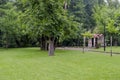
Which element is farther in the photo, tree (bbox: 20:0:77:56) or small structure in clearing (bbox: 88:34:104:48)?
small structure in clearing (bbox: 88:34:104:48)

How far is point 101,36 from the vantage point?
132 feet

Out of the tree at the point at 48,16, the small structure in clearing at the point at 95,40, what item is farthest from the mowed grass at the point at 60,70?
the small structure in clearing at the point at 95,40

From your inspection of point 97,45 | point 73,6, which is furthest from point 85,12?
point 97,45

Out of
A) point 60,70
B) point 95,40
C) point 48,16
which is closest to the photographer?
point 60,70

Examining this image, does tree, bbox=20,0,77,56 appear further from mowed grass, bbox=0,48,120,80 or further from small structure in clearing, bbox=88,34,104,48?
→ small structure in clearing, bbox=88,34,104,48

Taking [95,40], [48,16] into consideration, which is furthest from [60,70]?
[95,40]

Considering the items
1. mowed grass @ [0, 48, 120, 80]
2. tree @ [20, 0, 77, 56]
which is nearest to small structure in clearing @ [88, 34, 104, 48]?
tree @ [20, 0, 77, 56]

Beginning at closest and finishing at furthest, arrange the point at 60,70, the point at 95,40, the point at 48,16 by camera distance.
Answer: the point at 60,70 → the point at 48,16 → the point at 95,40

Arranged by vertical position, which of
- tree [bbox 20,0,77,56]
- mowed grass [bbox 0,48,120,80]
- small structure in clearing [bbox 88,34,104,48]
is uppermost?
tree [bbox 20,0,77,56]

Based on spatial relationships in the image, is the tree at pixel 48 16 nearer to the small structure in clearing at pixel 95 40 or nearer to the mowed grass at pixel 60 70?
the mowed grass at pixel 60 70

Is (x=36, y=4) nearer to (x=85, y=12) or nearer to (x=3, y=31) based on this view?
(x=3, y=31)

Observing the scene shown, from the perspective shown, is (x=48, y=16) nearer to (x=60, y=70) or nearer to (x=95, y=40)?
(x=60, y=70)

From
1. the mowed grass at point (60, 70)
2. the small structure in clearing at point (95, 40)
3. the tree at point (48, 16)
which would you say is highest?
the tree at point (48, 16)

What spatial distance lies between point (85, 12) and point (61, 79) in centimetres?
3817
